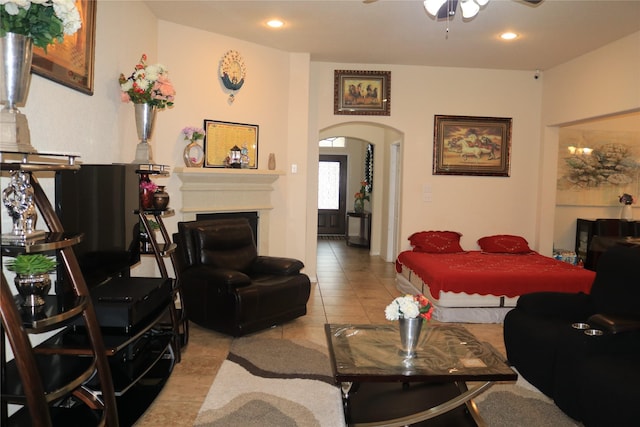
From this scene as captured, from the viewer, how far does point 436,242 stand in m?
6.11

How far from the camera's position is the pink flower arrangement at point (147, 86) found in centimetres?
361

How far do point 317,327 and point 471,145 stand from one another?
365cm

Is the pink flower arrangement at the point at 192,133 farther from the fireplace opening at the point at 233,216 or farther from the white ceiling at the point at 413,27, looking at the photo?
the white ceiling at the point at 413,27

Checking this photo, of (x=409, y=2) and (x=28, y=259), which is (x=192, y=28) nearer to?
(x=409, y=2)

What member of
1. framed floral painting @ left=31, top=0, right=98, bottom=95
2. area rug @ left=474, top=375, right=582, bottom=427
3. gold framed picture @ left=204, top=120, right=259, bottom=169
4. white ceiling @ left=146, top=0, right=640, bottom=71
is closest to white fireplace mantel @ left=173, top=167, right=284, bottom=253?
gold framed picture @ left=204, top=120, right=259, bottom=169

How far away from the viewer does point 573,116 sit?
5.98m

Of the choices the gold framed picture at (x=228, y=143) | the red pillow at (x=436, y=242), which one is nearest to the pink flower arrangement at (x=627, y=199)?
the red pillow at (x=436, y=242)

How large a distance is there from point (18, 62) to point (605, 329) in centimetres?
307

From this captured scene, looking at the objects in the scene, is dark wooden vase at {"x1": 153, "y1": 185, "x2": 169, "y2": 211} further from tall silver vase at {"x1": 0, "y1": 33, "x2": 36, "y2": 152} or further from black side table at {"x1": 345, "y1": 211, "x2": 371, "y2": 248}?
black side table at {"x1": 345, "y1": 211, "x2": 371, "y2": 248}

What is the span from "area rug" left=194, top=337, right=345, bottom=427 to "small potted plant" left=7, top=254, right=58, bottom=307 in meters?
1.19

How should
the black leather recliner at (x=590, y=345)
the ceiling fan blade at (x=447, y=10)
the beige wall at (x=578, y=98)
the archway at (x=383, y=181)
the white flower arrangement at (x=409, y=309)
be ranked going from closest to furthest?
1. the black leather recliner at (x=590, y=345)
2. the white flower arrangement at (x=409, y=309)
3. the ceiling fan blade at (x=447, y=10)
4. the beige wall at (x=578, y=98)
5. the archway at (x=383, y=181)

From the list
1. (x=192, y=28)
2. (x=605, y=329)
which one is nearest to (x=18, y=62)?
(x=605, y=329)

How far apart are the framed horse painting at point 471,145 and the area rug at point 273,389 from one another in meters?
3.73

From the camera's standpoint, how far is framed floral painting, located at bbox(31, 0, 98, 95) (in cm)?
270
